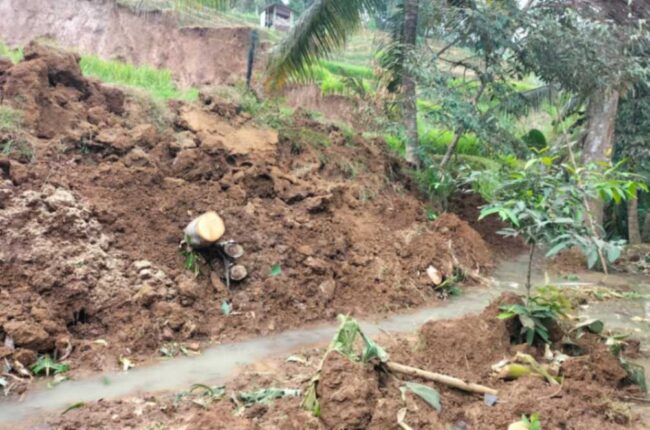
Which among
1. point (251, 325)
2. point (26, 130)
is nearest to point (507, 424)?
point (251, 325)

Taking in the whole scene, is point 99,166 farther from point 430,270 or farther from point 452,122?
point 452,122

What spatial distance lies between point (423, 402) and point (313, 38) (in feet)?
24.9

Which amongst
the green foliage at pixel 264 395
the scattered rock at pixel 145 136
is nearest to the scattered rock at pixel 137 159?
the scattered rock at pixel 145 136

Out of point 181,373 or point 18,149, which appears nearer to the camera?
point 181,373

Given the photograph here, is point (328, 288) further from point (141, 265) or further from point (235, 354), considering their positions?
point (141, 265)

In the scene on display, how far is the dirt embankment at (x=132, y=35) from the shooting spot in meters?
15.6

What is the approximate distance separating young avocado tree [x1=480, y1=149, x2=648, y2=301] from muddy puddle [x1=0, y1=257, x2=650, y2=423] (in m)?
1.55

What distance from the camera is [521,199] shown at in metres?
4.78

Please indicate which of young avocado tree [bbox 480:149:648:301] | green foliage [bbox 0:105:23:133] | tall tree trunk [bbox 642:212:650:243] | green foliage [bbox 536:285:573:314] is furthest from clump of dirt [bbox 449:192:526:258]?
green foliage [bbox 0:105:23:133]

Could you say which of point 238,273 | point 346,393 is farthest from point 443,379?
point 238,273

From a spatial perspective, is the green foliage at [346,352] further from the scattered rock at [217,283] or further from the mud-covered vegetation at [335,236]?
the scattered rock at [217,283]

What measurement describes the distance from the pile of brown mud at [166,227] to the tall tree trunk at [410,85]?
1.88m

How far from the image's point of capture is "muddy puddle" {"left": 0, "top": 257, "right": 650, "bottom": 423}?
4.48 meters

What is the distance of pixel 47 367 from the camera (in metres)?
4.87
